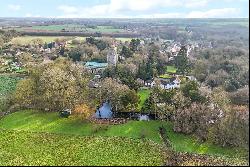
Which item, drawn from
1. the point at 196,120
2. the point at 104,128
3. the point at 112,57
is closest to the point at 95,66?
the point at 112,57

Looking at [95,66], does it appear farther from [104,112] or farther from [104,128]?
[104,128]

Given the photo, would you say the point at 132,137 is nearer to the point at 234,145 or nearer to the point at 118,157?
the point at 118,157

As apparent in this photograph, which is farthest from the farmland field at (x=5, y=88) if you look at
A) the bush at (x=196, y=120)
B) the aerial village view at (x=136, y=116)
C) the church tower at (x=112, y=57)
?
the bush at (x=196, y=120)

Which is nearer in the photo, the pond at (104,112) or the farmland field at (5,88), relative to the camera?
the pond at (104,112)

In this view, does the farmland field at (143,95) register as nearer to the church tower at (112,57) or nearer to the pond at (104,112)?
the pond at (104,112)

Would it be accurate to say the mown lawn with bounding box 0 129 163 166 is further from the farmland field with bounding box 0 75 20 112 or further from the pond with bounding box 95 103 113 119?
the farmland field with bounding box 0 75 20 112

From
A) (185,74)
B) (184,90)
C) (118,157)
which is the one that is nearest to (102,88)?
(184,90)

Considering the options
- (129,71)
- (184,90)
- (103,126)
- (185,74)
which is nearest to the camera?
(103,126)
